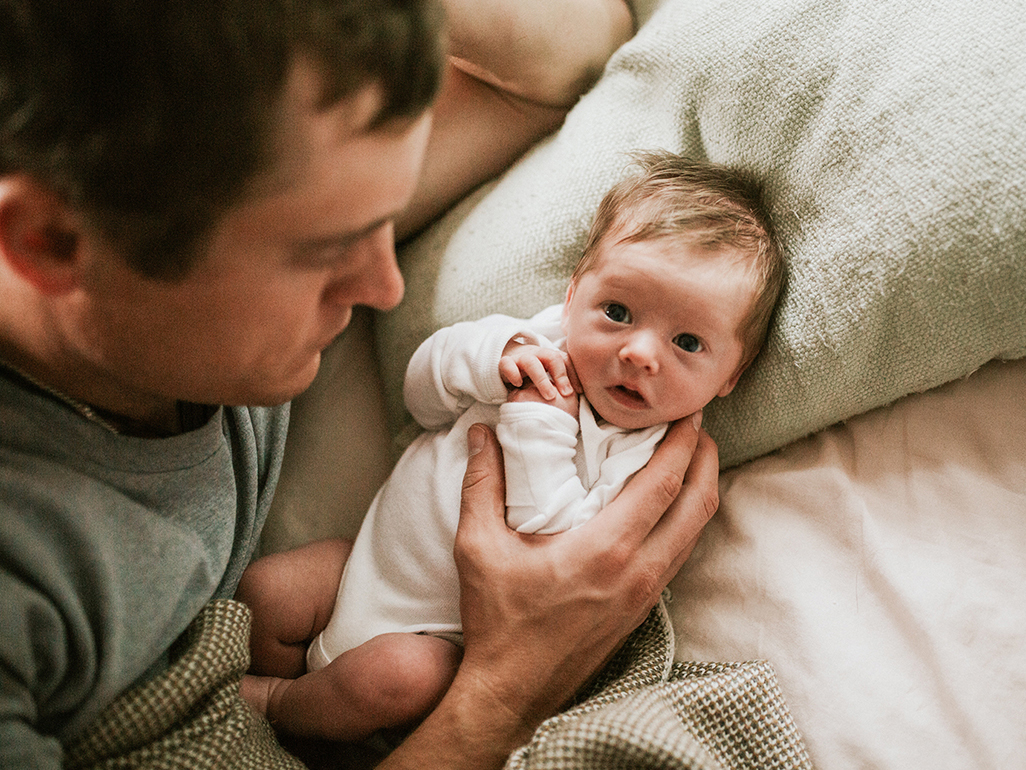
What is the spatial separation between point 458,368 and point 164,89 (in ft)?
1.92

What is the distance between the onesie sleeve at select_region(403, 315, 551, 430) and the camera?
103 centimetres

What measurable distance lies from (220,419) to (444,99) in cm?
66

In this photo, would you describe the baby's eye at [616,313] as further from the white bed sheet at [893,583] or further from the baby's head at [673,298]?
the white bed sheet at [893,583]

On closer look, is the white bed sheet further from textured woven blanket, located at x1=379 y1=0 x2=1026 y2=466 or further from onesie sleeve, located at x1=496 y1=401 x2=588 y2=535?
onesie sleeve, located at x1=496 y1=401 x2=588 y2=535

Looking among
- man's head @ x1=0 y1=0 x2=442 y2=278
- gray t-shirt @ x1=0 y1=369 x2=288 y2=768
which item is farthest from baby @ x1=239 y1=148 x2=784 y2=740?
man's head @ x1=0 y1=0 x2=442 y2=278

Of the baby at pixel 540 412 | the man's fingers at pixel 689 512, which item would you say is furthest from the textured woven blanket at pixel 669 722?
the baby at pixel 540 412

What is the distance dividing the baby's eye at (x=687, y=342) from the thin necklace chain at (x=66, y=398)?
0.72m

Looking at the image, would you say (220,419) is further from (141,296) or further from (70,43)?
(70,43)

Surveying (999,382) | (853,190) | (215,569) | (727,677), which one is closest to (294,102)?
(215,569)

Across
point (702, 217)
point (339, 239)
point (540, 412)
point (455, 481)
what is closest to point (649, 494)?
point (540, 412)

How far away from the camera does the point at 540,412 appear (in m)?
1.01

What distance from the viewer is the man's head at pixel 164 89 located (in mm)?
503

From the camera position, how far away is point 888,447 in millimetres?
983

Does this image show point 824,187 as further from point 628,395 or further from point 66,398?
point 66,398
